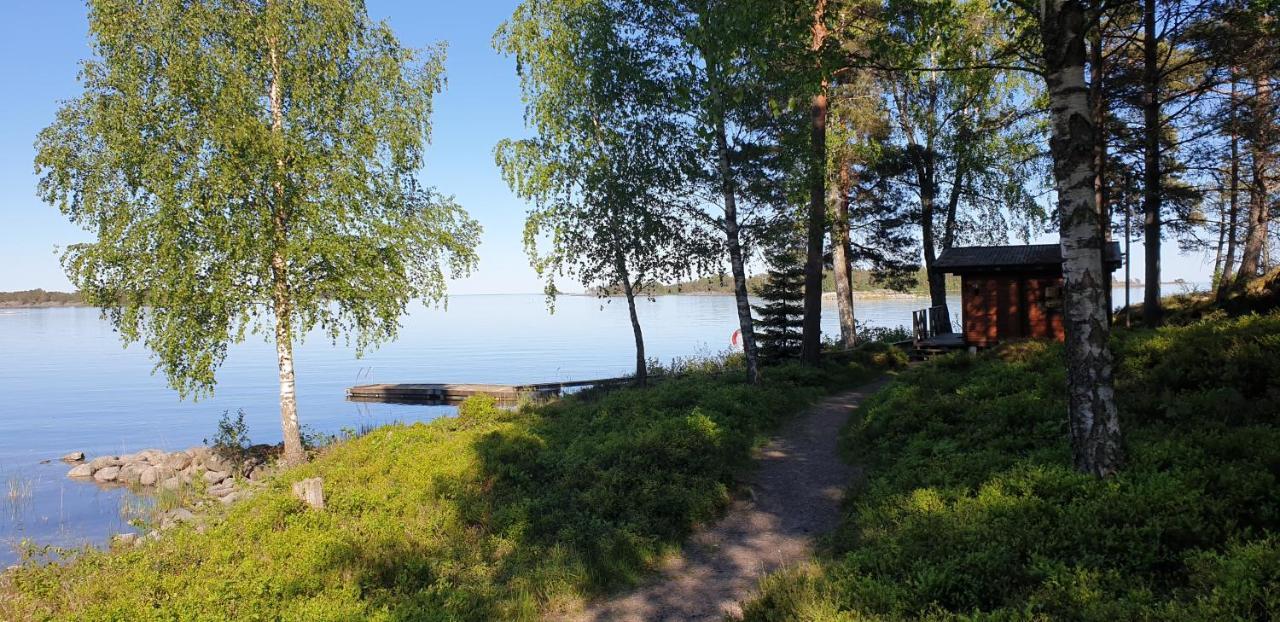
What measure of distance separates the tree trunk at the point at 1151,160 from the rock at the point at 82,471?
31210mm

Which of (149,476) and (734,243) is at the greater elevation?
(734,243)

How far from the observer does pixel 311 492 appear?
11.6 m

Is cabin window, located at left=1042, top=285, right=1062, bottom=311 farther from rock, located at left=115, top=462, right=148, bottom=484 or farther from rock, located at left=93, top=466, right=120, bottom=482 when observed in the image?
rock, located at left=93, top=466, right=120, bottom=482

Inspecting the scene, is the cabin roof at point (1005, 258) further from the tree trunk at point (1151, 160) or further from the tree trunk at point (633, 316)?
the tree trunk at point (633, 316)

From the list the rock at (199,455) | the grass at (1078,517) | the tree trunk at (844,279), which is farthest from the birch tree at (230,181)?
the tree trunk at (844,279)

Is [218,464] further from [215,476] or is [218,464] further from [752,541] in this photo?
[752,541]

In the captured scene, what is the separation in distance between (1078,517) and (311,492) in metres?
11.3

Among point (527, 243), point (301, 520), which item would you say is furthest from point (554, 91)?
point (301, 520)

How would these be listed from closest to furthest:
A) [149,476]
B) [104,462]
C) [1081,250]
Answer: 1. [1081,250]
2. [149,476]
3. [104,462]

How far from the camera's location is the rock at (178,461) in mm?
20797

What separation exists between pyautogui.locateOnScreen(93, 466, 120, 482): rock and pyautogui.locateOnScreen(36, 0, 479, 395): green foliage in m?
6.13

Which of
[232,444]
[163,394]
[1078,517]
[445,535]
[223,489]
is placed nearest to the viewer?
[1078,517]

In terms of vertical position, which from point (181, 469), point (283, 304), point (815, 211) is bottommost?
point (181, 469)

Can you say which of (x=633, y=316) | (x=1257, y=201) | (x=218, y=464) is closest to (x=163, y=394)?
(x=218, y=464)
